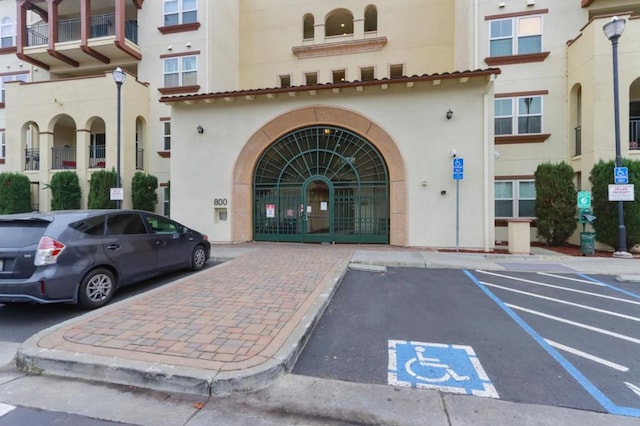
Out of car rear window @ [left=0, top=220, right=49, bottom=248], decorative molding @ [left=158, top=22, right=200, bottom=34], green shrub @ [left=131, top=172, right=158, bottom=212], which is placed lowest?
car rear window @ [left=0, top=220, right=49, bottom=248]

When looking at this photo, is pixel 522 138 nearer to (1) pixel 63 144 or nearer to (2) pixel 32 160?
(2) pixel 32 160

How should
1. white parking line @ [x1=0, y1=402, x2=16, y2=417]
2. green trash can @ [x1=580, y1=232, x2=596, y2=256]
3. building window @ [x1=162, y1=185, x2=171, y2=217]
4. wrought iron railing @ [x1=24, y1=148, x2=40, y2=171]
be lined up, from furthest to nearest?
wrought iron railing @ [x1=24, y1=148, x2=40, y2=171] < building window @ [x1=162, y1=185, x2=171, y2=217] < green trash can @ [x1=580, y1=232, x2=596, y2=256] < white parking line @ [x1=0, y1=402, x2=16, y2=417]

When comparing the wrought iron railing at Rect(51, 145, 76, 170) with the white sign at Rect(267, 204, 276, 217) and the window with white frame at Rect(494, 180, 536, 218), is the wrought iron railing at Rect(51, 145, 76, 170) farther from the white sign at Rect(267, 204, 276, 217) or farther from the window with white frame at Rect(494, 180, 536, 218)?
the window with white frame at Rect(494, 180, 536, 218)

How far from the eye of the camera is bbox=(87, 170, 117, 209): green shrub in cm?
1600

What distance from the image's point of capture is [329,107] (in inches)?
477

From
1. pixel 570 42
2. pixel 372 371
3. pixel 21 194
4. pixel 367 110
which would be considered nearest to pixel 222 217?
pixel 367 110

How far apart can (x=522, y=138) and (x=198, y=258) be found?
538 inches

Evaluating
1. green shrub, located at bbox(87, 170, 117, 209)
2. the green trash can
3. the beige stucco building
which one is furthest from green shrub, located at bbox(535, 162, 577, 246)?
green shrub, located at bbox(87, 170, 117, 209)

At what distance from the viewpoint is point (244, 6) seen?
1911 cm

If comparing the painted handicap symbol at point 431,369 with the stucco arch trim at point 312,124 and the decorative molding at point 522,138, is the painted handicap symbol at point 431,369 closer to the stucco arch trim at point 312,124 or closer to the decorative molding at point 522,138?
the stucco arch trim at point 312,124

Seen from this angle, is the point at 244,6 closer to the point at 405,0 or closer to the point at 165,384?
→ the point at 405,0

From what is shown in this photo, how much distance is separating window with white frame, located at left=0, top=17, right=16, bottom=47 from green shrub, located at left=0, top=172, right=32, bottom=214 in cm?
924

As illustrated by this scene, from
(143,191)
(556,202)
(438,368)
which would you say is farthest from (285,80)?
(438,368)

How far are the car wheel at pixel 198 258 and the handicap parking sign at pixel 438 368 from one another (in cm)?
570
